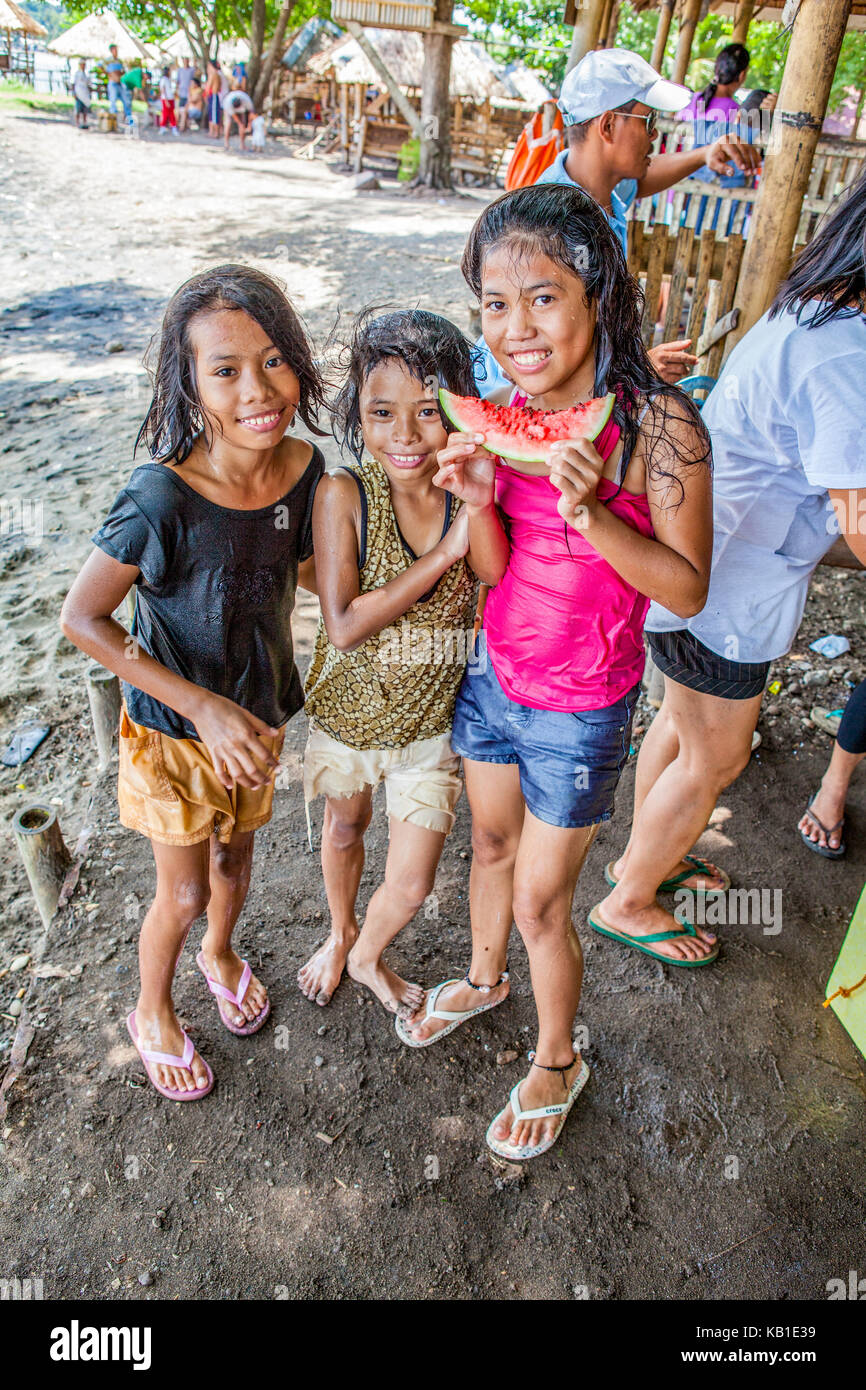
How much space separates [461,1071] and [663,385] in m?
2.00

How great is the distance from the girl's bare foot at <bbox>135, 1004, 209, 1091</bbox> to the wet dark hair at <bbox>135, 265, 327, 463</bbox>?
1.57 meters

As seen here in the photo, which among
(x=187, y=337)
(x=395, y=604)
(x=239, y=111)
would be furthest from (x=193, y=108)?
(x=395, y=604)

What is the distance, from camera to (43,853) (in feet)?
10.0

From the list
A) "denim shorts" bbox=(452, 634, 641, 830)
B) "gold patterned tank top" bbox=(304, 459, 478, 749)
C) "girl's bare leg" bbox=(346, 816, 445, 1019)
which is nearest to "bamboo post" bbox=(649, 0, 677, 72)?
"gold patterned tank top" bbox=(304, 459, 478, 749)

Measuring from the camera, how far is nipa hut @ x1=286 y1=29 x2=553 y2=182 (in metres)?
23.2

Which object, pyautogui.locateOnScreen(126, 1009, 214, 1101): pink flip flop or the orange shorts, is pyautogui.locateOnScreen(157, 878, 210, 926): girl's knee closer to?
the orange shorts

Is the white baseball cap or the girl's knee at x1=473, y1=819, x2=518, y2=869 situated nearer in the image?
the girl's knee at x1=473, y1=819, x2=518, y2=869

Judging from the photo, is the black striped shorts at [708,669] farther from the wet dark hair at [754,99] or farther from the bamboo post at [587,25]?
the wet dark hair at [754,99]

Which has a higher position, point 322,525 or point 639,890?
point 322,525

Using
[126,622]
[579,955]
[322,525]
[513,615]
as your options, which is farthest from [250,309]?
[126,622]

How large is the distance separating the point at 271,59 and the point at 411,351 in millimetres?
31317

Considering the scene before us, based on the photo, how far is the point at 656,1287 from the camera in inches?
85.1

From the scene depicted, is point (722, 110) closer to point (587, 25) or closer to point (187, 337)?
point (587, 25)

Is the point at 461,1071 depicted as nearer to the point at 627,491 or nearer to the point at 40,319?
the point at 627,491
